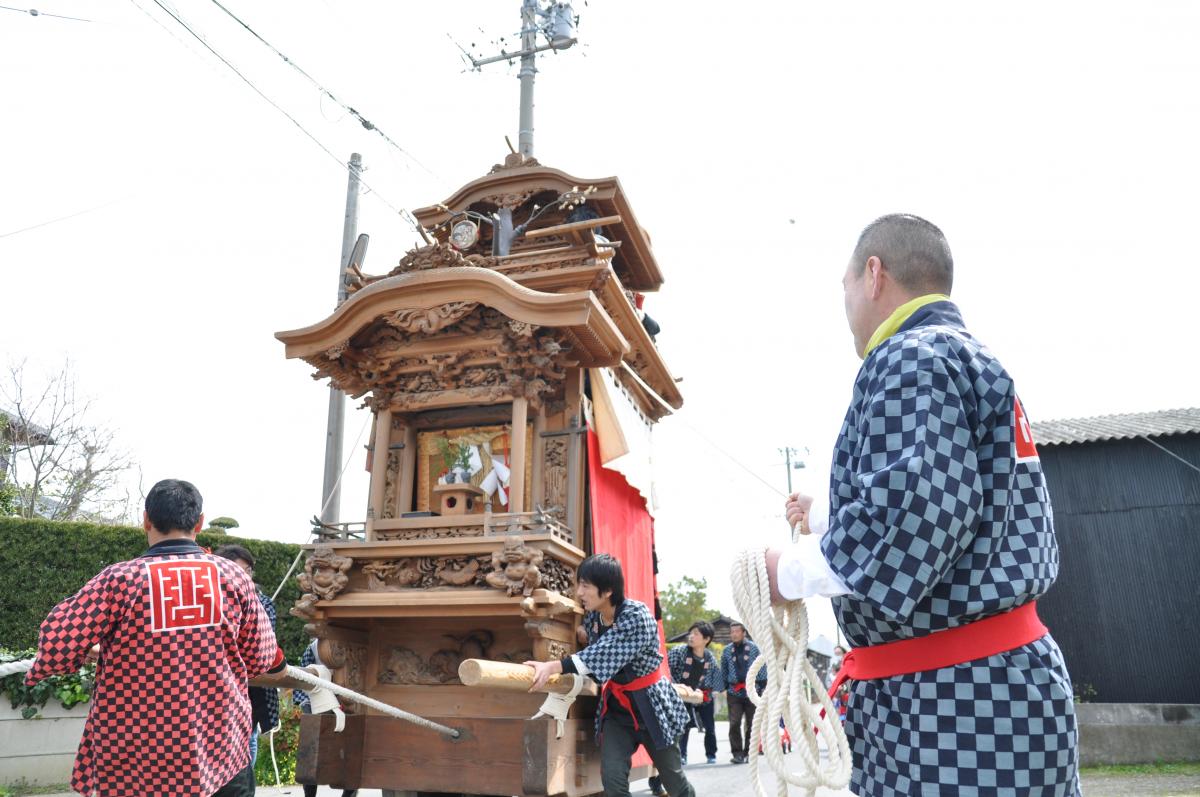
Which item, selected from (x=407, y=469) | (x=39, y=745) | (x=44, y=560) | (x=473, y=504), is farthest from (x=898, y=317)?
(x=44, y=560)

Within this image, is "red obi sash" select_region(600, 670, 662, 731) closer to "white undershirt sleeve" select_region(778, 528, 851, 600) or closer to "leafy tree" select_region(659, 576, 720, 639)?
"white undershirt sleeve" select_region(778, 528, 851, 600)

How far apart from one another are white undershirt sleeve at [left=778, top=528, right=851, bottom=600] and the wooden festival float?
3397 millimetres

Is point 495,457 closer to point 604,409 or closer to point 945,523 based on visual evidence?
point 604,409

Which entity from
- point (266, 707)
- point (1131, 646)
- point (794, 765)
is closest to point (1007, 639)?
point (794, 765)

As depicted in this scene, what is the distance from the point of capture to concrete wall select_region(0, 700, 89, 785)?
24.9 ft

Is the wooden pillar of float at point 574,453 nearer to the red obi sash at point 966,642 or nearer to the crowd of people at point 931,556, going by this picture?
the crowd of people at point 931,556

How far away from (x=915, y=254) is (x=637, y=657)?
342cm

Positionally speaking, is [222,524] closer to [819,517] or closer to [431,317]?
[431,317]

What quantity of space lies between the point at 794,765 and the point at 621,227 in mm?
6747

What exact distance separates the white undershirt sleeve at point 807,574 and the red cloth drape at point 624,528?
11.9 feet

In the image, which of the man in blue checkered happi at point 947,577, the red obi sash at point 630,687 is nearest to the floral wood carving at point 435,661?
the red obi sash at point 630,687

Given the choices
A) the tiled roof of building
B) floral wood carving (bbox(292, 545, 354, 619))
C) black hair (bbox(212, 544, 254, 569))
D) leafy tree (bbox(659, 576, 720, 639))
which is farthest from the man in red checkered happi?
leafy tree (bbox(659, 576, 720, 639))

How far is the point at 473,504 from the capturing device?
20.8 ft

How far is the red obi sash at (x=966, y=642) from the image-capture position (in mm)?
1791
